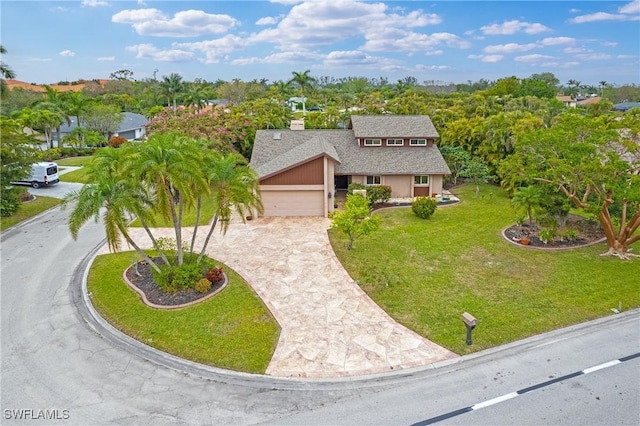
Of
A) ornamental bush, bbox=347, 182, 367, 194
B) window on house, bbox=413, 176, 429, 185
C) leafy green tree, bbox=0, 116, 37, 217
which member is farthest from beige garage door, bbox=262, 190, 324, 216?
leafy green tree, bbox=0, 116, 37, 217

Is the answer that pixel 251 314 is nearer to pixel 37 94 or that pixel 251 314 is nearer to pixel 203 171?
pixel 203 171

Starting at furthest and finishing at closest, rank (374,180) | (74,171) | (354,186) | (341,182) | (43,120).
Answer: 1. (43,120)
2. (74,171)
3. (341,182)
4. (374,180)
5. (354,186)

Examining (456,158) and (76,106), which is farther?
(76,106)

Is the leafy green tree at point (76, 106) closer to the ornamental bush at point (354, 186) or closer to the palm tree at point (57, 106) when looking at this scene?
the palm tree at point (57, 106)

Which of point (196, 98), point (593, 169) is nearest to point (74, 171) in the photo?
point (196, 98)

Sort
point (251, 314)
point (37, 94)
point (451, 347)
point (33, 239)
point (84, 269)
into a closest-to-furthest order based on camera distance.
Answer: point (451, 347) → point (251, 314) → point (84, 269) → point (33, 239) → point (37, 94)

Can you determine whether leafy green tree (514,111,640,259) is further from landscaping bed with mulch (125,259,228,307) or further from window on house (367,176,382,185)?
landscaping bed with mulch (125,259,228,307)

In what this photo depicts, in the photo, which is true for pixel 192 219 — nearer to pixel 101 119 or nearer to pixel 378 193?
pixel 378 193

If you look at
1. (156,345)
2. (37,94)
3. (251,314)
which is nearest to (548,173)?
(251,314)
